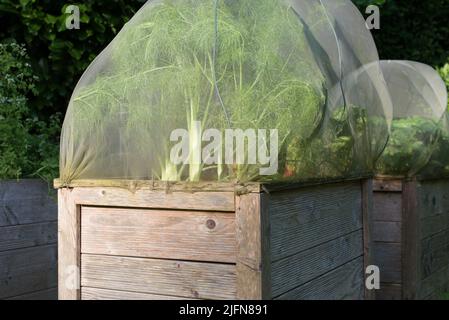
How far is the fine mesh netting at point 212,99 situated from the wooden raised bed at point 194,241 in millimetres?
98

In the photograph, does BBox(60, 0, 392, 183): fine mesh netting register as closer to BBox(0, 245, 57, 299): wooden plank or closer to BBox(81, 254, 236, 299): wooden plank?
BBox(81, 254, 236, 299): wooden plank

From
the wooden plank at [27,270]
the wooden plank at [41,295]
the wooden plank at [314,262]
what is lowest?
the wooden plank at [41,295]

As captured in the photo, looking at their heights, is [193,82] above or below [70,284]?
above

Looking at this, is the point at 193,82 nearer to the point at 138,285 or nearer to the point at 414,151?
the point at 138,285

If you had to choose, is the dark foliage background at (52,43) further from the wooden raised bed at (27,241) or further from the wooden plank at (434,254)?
the wooden plank at (434,254)

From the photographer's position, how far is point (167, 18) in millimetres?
2805

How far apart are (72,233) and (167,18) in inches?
39.0

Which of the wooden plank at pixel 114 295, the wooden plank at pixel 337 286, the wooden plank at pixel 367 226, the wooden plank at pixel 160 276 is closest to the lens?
the wooden plank at pixel 160 276

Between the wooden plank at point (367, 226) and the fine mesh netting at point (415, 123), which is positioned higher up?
the fine mesh netting at point (415, 123)

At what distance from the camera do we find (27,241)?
11.4ft

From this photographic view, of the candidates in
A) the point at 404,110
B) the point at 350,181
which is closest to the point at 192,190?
the point at 350,181

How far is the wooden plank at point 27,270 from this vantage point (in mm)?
3334

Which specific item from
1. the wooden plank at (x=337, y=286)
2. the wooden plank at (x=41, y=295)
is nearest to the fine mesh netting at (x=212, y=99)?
the wooden plank at (x=337, y=286)

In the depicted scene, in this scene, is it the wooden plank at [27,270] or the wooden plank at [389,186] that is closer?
the wooden plank at [27,270]
